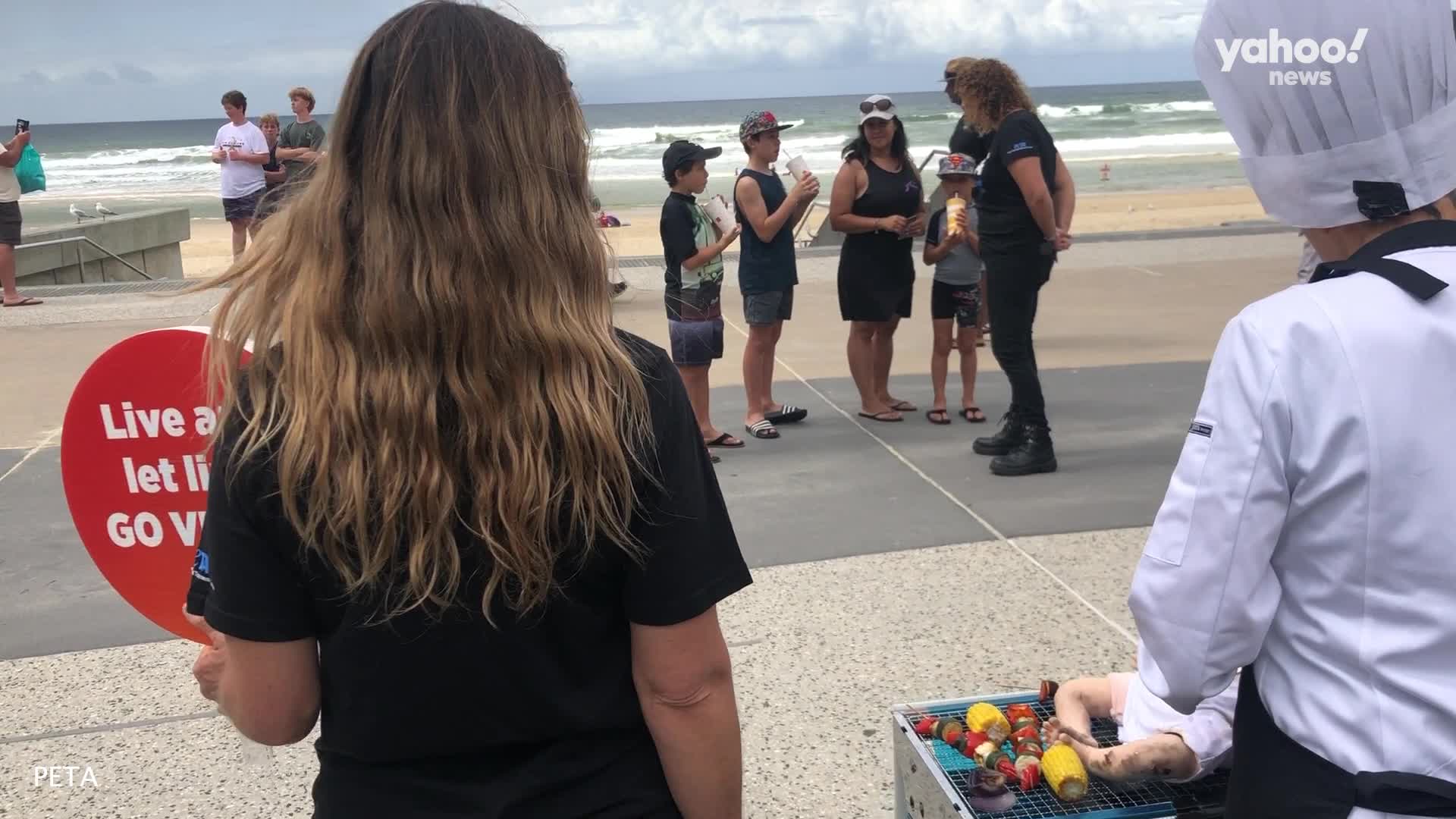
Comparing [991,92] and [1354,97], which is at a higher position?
[991,92]

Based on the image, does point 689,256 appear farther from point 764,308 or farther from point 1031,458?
point 1031,458

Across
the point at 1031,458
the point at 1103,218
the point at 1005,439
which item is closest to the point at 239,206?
the point at 1005,439

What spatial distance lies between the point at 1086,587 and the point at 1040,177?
1.91 metres

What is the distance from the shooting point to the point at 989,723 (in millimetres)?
2246

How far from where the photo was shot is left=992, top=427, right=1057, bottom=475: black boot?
223 inches

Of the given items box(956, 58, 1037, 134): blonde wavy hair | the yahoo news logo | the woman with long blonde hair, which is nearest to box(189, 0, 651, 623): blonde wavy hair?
the woman with long blonde hair

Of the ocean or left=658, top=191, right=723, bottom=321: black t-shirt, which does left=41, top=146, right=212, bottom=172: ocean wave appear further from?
left=658, top=191, right=723, bottom=321: black t-shirt

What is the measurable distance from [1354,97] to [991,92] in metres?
4.31

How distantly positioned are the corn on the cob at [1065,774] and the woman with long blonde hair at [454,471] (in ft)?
2.87

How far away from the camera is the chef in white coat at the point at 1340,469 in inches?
50.9

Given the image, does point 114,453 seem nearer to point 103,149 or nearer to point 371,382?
point 371,382

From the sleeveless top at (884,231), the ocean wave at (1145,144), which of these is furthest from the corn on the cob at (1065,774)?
the ocean wave at (1145,144)

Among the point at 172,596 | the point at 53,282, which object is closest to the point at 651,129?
the point at 53,282

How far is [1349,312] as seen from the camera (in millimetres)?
1301
